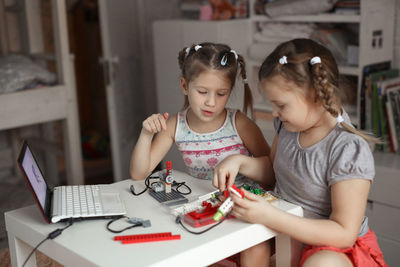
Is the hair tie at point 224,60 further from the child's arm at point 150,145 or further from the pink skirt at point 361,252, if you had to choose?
the pink skirt at point 361,252

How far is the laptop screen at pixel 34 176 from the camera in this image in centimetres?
124

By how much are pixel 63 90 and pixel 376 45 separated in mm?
1582

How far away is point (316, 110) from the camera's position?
1.35 meters

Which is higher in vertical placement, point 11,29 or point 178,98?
point 11,29

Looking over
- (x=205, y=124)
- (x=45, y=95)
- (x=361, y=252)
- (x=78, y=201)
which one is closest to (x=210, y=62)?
(x=205, y=124)

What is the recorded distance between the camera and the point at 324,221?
1252 mm

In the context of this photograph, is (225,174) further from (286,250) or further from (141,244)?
(141,244)

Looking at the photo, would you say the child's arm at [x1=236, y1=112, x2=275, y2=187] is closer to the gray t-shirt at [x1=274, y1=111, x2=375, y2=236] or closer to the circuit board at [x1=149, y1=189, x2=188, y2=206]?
the gray t-shirt at [x1=274, y1=111, x2=375, y2=236]

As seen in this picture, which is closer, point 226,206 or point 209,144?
point 226,206

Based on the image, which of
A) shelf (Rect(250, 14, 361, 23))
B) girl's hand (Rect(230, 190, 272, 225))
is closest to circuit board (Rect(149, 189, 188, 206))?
girl's hand (Rect(230, 190, 272, 225))

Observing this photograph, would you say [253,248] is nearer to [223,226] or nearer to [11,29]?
[223,226]

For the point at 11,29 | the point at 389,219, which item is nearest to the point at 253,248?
the point at 389,219

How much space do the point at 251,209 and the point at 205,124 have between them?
597 mm

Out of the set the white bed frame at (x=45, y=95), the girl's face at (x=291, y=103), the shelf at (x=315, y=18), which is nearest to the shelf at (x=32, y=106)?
the white bed frame at (x=45, y=95)
